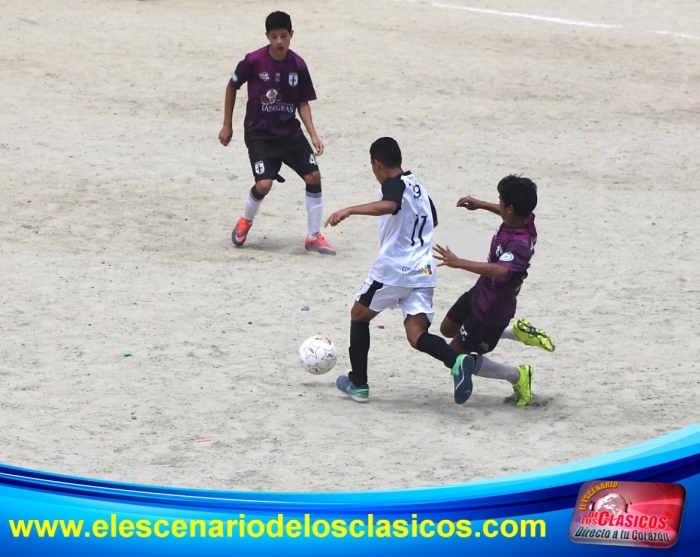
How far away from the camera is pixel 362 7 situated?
891 inches

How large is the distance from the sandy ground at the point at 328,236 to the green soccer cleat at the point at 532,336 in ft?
1.32

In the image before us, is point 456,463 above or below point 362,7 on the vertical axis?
below

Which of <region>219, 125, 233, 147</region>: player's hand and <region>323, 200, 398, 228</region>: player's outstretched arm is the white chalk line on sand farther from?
<region>323, 200, 398, 228</region>: player's outstretched arm

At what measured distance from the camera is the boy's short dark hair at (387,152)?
26.1 ft

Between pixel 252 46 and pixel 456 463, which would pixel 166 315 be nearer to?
pixel 456 463

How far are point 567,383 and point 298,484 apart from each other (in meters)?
2.72

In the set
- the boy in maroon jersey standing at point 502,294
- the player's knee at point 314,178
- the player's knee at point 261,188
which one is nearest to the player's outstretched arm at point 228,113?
the player's knee at point 261,188

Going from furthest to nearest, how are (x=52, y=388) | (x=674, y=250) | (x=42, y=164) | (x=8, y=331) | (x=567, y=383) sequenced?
(x=42, y=164), (x=674, y=250), (x=8, y=331), (x=567, y=383), (x=52, y=388)

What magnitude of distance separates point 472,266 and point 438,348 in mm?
712

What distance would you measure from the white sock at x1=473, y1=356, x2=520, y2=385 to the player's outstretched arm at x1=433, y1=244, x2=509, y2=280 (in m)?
0.70

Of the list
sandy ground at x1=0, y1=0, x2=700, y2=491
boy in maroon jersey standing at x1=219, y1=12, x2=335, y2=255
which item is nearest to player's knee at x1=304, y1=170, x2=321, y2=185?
boy in maroon jersey standing at x1=219, y1=12, x2=335, y2=255

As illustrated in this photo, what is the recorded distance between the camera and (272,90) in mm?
11742

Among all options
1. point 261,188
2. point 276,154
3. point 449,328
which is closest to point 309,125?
point 276,154

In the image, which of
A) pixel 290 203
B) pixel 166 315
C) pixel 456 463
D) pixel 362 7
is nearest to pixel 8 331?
pixel 166 315
